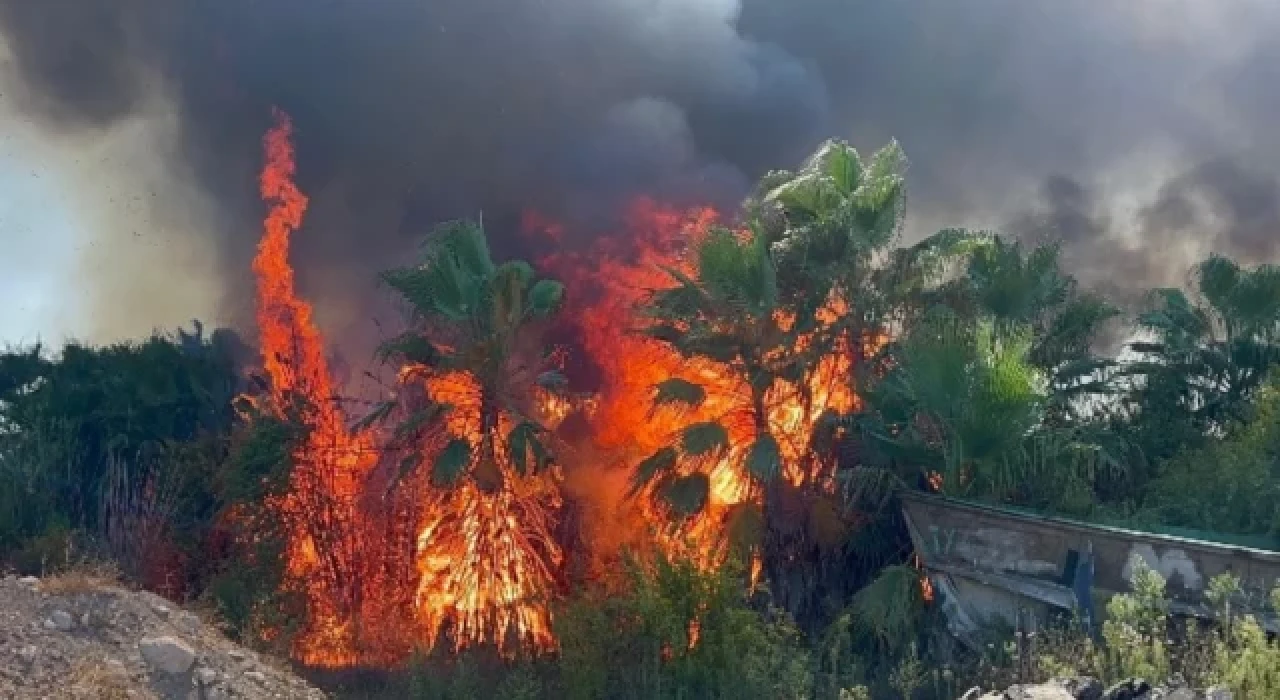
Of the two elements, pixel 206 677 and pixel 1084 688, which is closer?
pixel 1084 688

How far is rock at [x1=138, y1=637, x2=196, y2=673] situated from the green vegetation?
4.76m

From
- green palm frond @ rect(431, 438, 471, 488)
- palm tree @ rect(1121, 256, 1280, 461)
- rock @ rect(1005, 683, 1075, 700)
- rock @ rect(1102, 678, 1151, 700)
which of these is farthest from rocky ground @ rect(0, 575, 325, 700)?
palm tree @ rect(1121, 256, 1280, 461)

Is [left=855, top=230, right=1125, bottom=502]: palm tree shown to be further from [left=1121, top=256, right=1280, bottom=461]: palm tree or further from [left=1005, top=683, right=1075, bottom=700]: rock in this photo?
[left=1005, top=683, right=1075, bottom=700]: rock

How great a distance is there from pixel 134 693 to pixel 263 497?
432 inches

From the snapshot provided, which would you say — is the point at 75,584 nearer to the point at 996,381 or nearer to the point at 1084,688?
the point at 1084,688

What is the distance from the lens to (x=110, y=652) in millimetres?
9891

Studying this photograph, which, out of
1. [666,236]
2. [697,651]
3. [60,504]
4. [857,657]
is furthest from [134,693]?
[60,504]

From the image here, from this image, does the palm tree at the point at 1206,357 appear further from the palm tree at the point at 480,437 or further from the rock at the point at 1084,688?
the rock at the point at 1084,688

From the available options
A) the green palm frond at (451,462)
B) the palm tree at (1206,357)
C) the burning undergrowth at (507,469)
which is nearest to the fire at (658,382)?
the burning undergrowth at (507,469)

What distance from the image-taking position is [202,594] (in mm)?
18953

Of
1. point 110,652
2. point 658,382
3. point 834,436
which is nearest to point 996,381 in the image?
point 834,436

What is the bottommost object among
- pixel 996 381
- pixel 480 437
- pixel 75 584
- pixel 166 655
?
pixel 166 655

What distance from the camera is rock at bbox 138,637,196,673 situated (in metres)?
10.0

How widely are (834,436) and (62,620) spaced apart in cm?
924
